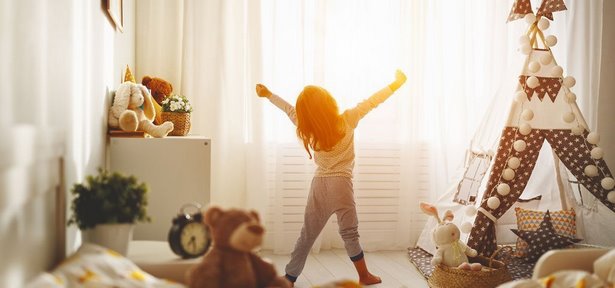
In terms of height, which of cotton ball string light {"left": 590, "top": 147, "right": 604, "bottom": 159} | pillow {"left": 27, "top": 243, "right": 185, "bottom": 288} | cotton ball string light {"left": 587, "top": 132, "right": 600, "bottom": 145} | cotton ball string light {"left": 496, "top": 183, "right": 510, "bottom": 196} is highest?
cotton ball string light {"left": 587, "top": 132, "right": 600, "bottom": 145}

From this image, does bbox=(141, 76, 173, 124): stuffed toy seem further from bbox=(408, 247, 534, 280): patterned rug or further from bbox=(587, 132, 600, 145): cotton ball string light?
bbox=(587, 132, 600, 145): cotton ball string light

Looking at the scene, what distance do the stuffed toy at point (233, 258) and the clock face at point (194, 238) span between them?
0.23 metres

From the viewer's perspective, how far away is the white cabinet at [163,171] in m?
2.46

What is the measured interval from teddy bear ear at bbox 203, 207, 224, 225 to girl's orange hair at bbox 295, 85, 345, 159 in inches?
58.6

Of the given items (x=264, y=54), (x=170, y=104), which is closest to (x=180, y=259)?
(x=170, y=104)

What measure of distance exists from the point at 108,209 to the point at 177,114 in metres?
1.36

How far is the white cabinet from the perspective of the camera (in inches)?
96.8

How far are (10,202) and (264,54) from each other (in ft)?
8.94

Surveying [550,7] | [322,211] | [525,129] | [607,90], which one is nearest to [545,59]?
[550,7]

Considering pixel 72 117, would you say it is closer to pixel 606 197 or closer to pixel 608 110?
pixel 606 197

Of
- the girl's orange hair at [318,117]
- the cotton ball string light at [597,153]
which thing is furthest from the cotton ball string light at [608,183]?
the girl's orange hair at [318,117]

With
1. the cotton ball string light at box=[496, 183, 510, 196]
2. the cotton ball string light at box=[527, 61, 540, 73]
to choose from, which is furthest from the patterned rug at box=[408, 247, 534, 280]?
the cotton ball string light at box=[527, 61, 540, 73]

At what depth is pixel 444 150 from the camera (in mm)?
4117

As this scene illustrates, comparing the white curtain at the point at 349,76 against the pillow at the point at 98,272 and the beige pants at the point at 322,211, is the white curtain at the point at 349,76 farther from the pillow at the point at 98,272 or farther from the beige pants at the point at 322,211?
the pillow at the point at 98,272
